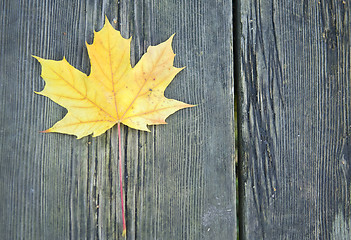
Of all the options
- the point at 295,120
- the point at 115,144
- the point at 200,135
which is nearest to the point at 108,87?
the point at 115,144

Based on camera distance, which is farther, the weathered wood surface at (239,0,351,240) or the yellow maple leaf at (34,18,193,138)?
the weathered wood surface at (239,0,351,240)

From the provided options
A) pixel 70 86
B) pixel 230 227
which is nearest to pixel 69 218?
pixel 70 86

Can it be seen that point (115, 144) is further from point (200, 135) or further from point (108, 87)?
point (200, 135)

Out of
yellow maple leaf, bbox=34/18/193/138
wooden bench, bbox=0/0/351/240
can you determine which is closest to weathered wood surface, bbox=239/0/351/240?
wooden bench, bbox=0/0/351/240

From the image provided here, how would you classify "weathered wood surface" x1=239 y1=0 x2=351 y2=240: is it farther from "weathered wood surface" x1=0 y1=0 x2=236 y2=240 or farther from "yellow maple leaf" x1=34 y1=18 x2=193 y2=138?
"yellow maple leaf" x1=34 y1=18 x2=193 y2=138

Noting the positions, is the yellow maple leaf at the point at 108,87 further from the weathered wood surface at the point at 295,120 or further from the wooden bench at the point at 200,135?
Result: the weathered wood surface at the point at 295,120

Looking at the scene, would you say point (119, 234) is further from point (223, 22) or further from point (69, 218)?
point (223, 22)

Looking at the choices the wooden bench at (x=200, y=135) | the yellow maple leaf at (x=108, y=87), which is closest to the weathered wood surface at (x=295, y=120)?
the wooden bench at (x=200, y=135)
